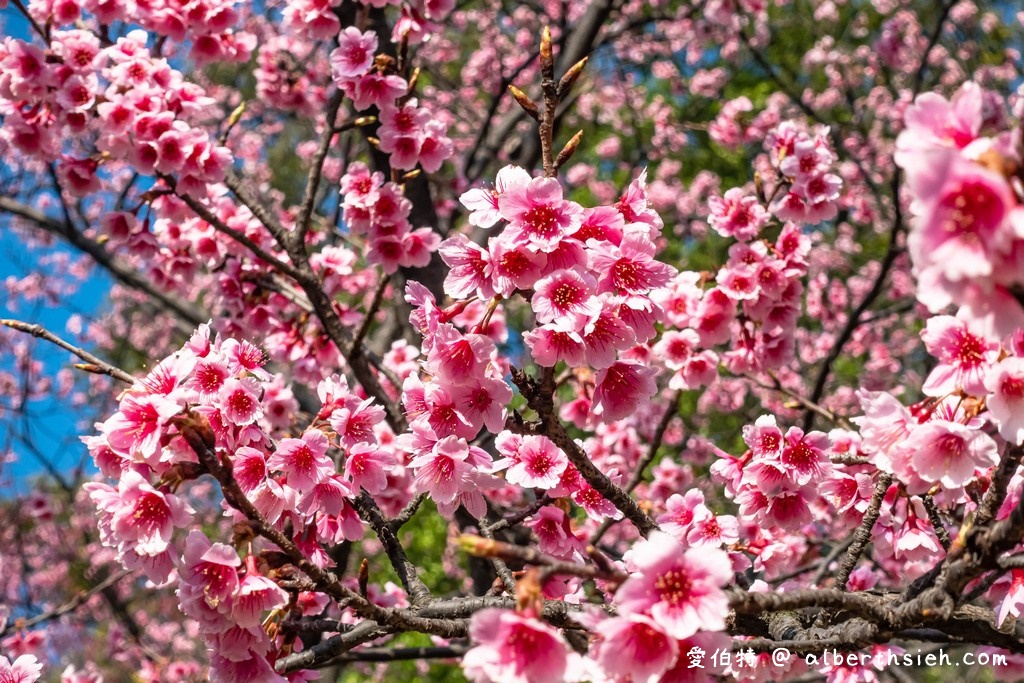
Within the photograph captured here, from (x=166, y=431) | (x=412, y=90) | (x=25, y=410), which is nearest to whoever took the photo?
(x=166, y=431)

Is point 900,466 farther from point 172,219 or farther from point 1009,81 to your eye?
point 1009,81

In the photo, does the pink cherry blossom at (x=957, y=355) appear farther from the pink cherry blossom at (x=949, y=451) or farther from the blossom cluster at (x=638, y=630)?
the blossom cluster at (x=638, y=630)

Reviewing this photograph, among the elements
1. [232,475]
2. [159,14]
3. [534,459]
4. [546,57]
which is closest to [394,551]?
[534,459]

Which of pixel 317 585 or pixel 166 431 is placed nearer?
pixel 317 585

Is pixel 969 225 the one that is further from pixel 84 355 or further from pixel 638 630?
pixel 84 355

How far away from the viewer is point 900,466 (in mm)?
1657

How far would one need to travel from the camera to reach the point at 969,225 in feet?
3.13

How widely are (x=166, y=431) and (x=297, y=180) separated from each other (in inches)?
585

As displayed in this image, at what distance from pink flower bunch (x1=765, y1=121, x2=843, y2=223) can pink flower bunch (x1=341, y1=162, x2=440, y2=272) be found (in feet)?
4.85

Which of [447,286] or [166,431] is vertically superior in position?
[447,286]

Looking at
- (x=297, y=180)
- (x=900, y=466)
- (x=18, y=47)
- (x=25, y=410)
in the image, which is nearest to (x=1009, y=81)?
(x=900, y=466)

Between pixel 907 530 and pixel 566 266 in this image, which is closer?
pixel 566 266

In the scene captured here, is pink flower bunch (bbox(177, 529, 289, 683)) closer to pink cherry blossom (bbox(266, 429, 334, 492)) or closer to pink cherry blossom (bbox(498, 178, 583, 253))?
pink cherry blossom (bbox(266, 429, 334, 492))

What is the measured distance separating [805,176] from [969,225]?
214 cm
